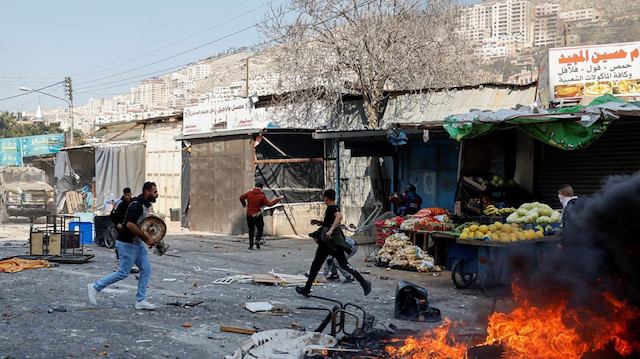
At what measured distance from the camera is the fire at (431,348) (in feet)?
18.9

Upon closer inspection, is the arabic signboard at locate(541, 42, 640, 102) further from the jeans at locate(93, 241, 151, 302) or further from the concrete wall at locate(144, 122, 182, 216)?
the concrete wall at locate(144, 122, 182, 216)

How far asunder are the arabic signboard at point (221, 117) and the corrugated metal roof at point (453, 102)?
5.68m

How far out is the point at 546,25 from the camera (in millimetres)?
144125

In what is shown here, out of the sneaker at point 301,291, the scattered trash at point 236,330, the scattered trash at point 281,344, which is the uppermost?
the scattered trash at point 281,344

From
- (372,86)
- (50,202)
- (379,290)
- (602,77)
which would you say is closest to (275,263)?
(379,290)

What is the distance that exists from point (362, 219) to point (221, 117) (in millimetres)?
8142

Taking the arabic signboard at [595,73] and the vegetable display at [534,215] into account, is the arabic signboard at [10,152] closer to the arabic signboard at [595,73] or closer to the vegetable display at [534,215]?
the arabic signboard at [595,73]

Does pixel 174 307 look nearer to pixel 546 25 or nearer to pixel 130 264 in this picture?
pixel 130 264

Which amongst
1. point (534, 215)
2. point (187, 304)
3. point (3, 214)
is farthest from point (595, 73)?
point (3, 214)

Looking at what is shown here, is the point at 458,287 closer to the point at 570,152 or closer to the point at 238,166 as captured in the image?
the point at 570,152

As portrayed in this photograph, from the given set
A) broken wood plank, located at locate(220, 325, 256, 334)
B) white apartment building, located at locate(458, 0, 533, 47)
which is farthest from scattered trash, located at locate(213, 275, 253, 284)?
white apartment building, located at locate(458, 0, 533, 47)

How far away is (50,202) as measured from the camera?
29250 millimetres

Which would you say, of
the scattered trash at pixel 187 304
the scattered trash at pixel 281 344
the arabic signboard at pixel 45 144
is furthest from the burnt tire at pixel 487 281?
the arabic signboard at pixel 45 144

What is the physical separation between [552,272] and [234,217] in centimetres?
1686
